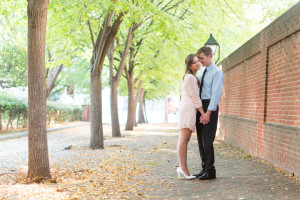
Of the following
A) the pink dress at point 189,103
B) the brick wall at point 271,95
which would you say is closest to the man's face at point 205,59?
the pink dress at point 189,103

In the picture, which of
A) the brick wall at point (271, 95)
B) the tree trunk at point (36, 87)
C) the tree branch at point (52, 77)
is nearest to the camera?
the tree trunk at point (36, 87)

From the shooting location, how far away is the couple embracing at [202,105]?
5633mm

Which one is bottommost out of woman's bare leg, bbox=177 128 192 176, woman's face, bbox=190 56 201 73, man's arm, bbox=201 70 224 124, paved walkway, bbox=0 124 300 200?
paved walkway, bbox=0 124 300 200

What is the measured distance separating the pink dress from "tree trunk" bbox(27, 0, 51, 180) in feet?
8.01

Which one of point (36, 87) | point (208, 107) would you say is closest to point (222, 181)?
point (208, 107)

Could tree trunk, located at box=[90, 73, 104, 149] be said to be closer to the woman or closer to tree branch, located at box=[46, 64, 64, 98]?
the woman

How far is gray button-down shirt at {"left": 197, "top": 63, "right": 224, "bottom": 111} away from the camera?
5.58m

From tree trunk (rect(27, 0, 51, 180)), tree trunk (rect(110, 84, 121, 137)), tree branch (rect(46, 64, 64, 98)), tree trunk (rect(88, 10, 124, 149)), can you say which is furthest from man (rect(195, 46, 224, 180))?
tree branch (rect(46, 64, 64, 98))

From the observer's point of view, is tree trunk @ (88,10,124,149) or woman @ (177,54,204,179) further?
tree trunk @ (88,10,124,149)

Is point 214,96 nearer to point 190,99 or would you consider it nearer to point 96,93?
point 190,99

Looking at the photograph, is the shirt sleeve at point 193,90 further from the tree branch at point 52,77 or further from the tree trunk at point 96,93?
the tree branch at point 52,77

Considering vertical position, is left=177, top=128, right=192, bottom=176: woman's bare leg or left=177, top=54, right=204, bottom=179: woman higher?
left=177, top=54, right=204, bottom=179: woman

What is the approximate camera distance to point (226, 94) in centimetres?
1386

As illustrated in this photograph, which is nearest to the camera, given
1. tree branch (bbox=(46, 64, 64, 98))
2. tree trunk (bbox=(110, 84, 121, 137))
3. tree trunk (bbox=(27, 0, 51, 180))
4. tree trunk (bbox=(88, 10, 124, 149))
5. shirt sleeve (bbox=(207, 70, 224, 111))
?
shirt sleeve (bbox=(207, 70, 224, 111))
